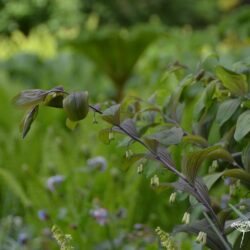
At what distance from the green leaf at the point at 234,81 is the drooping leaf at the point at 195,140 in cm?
13

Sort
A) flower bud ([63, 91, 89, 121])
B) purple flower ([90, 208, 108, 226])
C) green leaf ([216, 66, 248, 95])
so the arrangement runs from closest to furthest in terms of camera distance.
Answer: flower bud ([63, 91, 89, 121]) < green leaf ([216, 66, 248, 95]) < purple flower ([90, 208, 108, 226])

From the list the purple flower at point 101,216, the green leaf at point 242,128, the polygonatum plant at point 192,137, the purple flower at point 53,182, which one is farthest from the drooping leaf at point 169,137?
the purple flower at point 53,182

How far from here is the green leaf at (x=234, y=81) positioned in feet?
4.33

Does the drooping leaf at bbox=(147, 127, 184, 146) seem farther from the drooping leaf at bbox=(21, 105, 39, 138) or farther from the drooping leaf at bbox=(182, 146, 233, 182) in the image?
the drooping leaf at bbox=(21, 105, 39, 138)

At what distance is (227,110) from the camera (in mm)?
1396

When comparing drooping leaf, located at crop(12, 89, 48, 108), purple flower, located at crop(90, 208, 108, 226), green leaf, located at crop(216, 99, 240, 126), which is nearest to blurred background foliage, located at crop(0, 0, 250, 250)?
purple flower, located at crop(90, 208, 108, 226)

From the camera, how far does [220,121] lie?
1.41 metres

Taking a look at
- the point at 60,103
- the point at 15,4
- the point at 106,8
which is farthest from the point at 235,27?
the point at 106,8

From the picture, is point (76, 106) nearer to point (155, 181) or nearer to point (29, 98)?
Result: point (29, 98)

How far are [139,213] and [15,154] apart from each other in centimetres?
88

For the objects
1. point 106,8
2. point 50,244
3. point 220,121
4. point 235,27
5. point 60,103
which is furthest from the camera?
point 106,8

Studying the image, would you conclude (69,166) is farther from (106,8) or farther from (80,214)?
(106,8)

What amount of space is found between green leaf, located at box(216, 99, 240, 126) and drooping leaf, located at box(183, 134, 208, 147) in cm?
6

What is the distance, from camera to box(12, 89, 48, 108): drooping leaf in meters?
1.16
